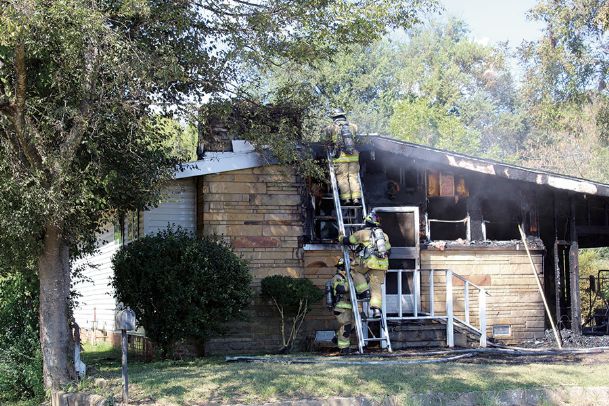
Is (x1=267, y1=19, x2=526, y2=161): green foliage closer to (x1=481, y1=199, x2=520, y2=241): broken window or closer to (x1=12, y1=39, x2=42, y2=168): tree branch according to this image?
(x1=481, y1=199, x2=520, y2=241): broken window

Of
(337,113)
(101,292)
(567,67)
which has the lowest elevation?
(101,292)

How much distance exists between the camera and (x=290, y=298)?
14336 millimetres

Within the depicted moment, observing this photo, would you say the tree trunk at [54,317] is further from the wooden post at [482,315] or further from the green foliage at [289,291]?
the wooden post at [482,315]

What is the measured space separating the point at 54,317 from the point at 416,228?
285 inches

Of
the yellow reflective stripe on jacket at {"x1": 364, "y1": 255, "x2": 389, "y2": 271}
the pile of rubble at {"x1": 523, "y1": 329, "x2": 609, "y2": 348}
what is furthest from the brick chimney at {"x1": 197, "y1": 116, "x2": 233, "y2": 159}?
the pile of rubble at {"x1": 523, "y1": 329, "x2": 609, "y2": 348}

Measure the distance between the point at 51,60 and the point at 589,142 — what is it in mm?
31471

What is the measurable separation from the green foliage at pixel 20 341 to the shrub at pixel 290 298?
4.31 meters

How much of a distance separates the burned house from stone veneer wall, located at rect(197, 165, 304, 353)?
0.06 feet

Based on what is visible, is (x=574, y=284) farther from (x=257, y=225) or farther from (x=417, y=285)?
(x=257, y=225)

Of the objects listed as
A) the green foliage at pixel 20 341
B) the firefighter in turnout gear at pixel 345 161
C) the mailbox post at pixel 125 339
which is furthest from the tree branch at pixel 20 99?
the firefighter in turnout gear at pixel 345 161

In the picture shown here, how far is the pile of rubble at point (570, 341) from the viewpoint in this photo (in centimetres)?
1521

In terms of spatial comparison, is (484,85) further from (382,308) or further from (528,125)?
(382,308)

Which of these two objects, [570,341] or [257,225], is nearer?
[257,225]

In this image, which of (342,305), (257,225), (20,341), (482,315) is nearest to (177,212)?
(257,225)
